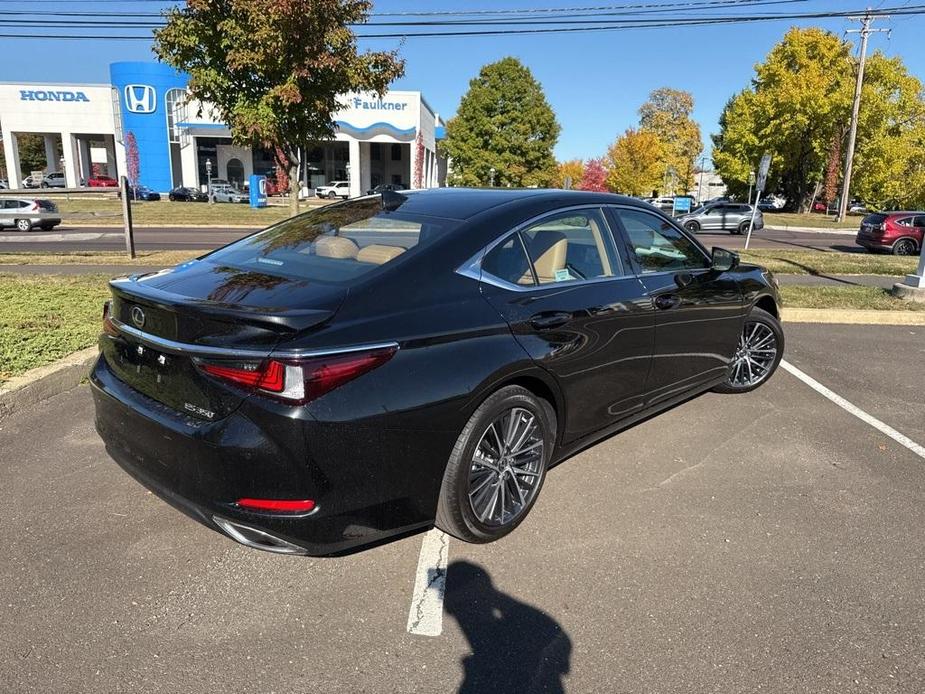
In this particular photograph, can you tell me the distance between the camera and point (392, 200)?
147 inches

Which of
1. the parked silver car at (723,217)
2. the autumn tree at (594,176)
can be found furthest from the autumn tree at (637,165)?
the parked silver car at (723,217)

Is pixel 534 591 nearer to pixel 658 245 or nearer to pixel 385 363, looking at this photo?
pixel 385 363

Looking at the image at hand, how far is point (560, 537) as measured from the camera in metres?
3.29

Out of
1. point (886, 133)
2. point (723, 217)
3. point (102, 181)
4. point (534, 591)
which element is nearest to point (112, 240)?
point (534, 591)

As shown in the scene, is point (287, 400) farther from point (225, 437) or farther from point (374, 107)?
point (374, 107)

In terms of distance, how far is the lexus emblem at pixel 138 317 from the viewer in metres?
2.82

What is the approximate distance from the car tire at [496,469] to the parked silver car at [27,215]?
1101 inches

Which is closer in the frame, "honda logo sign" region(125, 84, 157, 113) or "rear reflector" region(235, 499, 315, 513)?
"rear reflector" region(235, 499, 315, 513)

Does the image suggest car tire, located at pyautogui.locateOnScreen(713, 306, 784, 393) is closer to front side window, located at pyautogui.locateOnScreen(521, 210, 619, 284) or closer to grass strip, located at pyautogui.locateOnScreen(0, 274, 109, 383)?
front side window, located at pyautogui.locateOnScreen(521, 210, 619, 284)

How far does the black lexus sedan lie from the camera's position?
2.44 metres

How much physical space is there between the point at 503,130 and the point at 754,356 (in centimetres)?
5425

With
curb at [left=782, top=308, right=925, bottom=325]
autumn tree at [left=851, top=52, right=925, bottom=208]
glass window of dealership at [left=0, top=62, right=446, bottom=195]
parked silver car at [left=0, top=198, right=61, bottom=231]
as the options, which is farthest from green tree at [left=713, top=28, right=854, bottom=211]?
parked silver car at [left=0, top=198, right=61, bottom=231]

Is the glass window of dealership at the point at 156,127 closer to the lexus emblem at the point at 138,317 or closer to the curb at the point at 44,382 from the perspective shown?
the curb at the point at 44,382

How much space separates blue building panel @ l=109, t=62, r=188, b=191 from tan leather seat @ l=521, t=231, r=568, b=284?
64.1m
